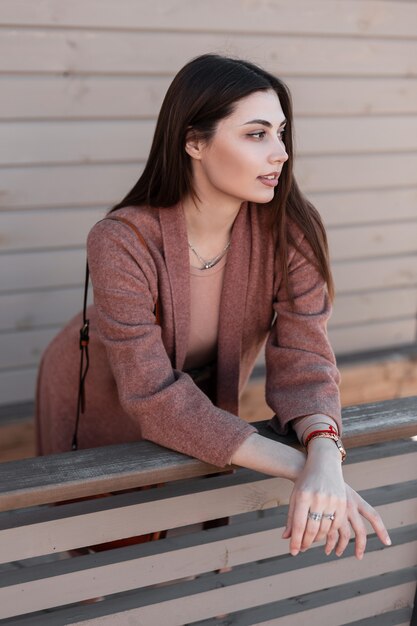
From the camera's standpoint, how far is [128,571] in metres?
1.50

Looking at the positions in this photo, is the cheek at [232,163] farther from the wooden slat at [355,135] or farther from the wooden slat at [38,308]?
the wooden slat at [355,135]

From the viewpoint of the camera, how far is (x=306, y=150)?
3246 mm

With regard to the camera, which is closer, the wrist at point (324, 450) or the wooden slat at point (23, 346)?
the wrist at point (324, 450)

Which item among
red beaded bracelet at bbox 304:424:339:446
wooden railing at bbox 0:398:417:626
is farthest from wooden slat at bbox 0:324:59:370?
red beaded bracelet at bbox 304:424:339:446

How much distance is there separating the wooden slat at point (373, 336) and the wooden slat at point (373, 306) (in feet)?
0.09

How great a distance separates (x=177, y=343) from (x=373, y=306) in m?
2.01

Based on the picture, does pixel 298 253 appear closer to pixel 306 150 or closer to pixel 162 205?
pixel 162 205

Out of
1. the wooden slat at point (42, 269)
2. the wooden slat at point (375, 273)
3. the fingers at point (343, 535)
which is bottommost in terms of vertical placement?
the fingers at point (343, 535)

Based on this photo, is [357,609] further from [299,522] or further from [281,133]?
[281,133]

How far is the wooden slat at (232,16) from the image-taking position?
265cm

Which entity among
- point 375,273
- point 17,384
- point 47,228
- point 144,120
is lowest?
point 17,384

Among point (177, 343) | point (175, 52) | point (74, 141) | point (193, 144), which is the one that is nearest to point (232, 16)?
point (175, 52)

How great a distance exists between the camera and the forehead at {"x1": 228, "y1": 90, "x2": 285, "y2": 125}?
1681mm

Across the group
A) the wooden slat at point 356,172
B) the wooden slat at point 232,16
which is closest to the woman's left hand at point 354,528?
the wooden slat at point 232,16
